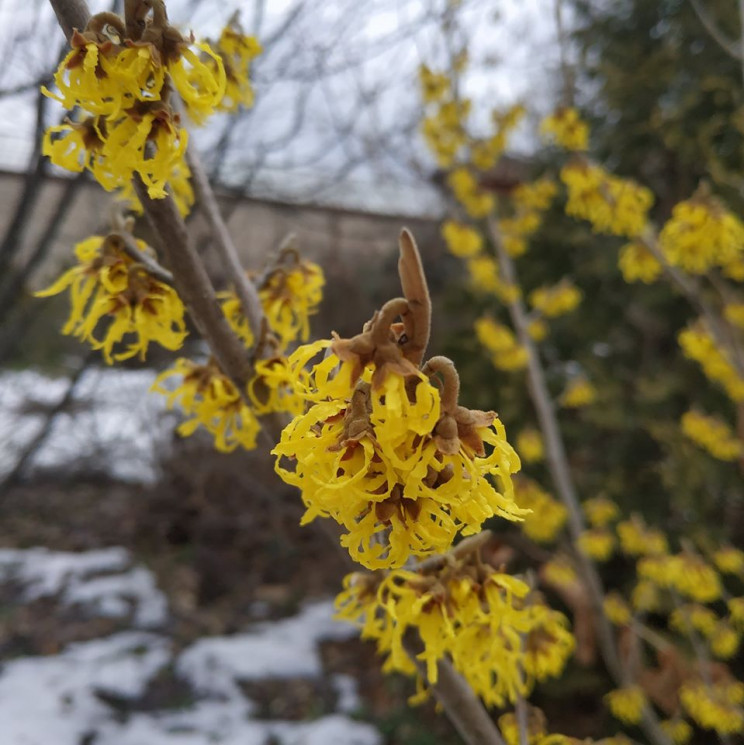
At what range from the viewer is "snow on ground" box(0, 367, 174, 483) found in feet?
17.2

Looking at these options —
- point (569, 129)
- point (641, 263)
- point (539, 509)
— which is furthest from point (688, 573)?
point (569, 129)

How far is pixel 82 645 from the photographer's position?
14.0ft

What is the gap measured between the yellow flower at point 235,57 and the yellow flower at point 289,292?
0.34 m

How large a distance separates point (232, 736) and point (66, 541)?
329 cm

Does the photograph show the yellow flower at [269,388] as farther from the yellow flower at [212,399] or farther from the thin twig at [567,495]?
the thin twig at [567,495]

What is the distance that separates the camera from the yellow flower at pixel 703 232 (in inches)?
82.7

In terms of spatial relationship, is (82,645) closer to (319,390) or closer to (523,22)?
(319,390)

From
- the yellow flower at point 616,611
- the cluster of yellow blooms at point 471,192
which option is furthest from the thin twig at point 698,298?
the yellow flower at point 616,611

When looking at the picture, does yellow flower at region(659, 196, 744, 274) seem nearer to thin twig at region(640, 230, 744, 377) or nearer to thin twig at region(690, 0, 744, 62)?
thin twig at region(640, 230, 744, 377)

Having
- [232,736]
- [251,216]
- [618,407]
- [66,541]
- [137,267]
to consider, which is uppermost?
[251,216]

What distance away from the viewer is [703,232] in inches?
83.2

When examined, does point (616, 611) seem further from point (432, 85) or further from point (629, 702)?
point (432, 85)

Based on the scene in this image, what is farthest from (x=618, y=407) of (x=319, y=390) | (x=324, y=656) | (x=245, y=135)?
(x=319, y=390)

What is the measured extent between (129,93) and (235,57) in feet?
1.74
